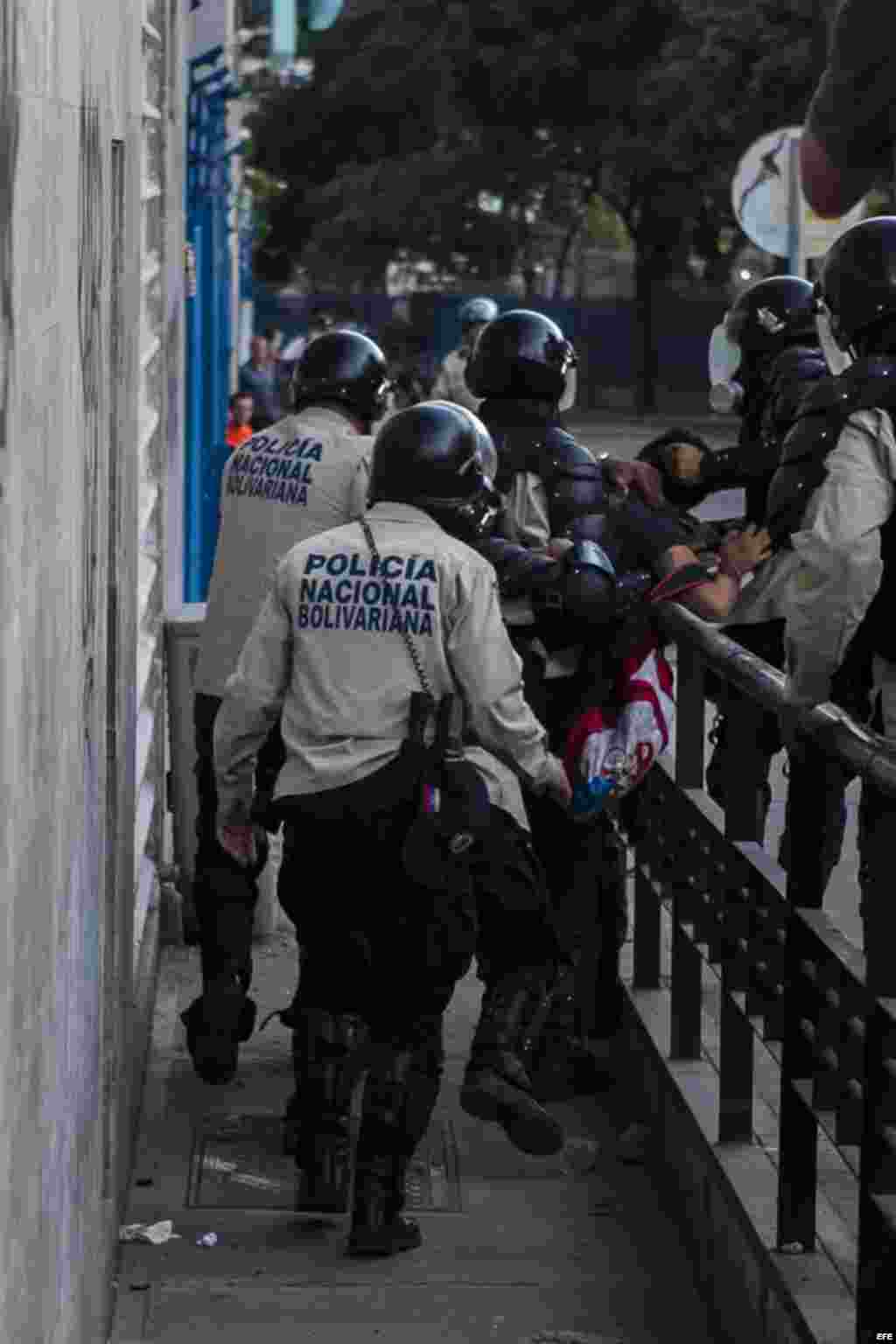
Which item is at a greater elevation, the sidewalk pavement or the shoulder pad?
the shoulder pad

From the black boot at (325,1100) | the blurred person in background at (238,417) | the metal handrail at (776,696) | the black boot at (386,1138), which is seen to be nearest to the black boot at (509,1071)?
the black boot at (386,1138)

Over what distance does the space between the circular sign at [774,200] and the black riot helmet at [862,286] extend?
37.2ft

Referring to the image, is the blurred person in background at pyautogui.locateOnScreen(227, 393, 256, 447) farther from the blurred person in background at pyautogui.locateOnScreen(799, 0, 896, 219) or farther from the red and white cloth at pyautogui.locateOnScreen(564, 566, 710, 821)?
the red and white cloth at pyautogui.locateOnScreen(564, 566, 710, 821)

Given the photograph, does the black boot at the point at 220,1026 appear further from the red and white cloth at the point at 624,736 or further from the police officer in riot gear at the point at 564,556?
the red and white cloth at the point at 624,736

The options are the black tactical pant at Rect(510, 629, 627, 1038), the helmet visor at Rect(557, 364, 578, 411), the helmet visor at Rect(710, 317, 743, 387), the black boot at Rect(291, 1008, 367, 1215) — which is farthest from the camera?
the helmet visor at Rect(710, 317, 743, 387)

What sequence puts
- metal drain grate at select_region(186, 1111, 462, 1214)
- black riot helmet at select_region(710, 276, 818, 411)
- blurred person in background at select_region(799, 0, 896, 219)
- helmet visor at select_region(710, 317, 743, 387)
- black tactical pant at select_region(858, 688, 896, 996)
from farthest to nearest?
blurred person in background at select_region(799, 0, 896, 219), helmet visor at select_region(710, 317, 743, 387), black riot helmet at select_region(710, 276, 818, 411), metal drain grate at select_region(186, 1111, 462, 1214), black tactical pant at select_region(858, 688, 896, 996)

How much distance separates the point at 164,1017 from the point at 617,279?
7122 cm

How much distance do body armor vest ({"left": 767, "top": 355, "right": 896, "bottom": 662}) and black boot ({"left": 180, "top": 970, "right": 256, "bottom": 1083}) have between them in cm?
232

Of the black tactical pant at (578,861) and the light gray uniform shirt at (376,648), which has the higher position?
the light gray uniform shirt at (376,648)

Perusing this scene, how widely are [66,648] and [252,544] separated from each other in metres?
3.21

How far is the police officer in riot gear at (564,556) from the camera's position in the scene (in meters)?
6.73

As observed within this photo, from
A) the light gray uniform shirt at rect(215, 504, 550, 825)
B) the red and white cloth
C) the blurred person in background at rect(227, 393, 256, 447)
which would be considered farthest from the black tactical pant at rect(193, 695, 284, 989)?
the blurred person in background at rect(227, 393, 256, 447)

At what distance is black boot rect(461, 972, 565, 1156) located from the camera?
5.88 meters

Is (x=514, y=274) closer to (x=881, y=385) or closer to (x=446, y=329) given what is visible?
(x=446, y=329)
